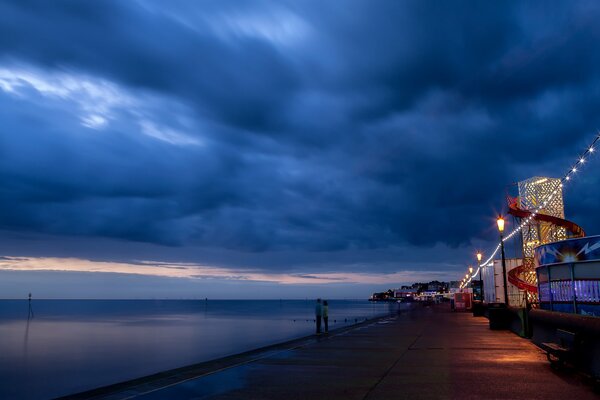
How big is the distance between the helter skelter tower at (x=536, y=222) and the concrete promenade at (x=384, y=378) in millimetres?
27977

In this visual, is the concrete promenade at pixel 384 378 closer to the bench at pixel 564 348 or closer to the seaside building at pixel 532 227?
the bench at pixel 564 348

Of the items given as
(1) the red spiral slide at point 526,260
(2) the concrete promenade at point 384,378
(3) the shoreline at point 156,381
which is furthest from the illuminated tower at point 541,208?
(3) the shoreline at point 156,381

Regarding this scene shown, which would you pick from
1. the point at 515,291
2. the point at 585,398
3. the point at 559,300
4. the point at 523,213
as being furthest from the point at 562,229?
the point at 585,398

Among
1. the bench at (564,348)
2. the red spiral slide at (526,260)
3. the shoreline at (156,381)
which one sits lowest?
the shoreline at (156,381)

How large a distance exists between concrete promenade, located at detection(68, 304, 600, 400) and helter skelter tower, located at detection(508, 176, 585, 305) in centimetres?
2798

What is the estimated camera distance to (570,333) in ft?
39.8

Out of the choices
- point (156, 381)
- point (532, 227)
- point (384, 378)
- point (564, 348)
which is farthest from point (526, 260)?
point (156, 381)

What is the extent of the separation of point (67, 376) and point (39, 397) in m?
5.50

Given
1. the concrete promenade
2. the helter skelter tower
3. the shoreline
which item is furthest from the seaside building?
the shoreline

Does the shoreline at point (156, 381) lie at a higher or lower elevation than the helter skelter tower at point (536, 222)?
lower

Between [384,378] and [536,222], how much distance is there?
37.6 metres

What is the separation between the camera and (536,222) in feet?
146

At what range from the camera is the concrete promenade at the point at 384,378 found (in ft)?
32.9

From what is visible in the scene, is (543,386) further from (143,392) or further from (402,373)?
(143,392)
